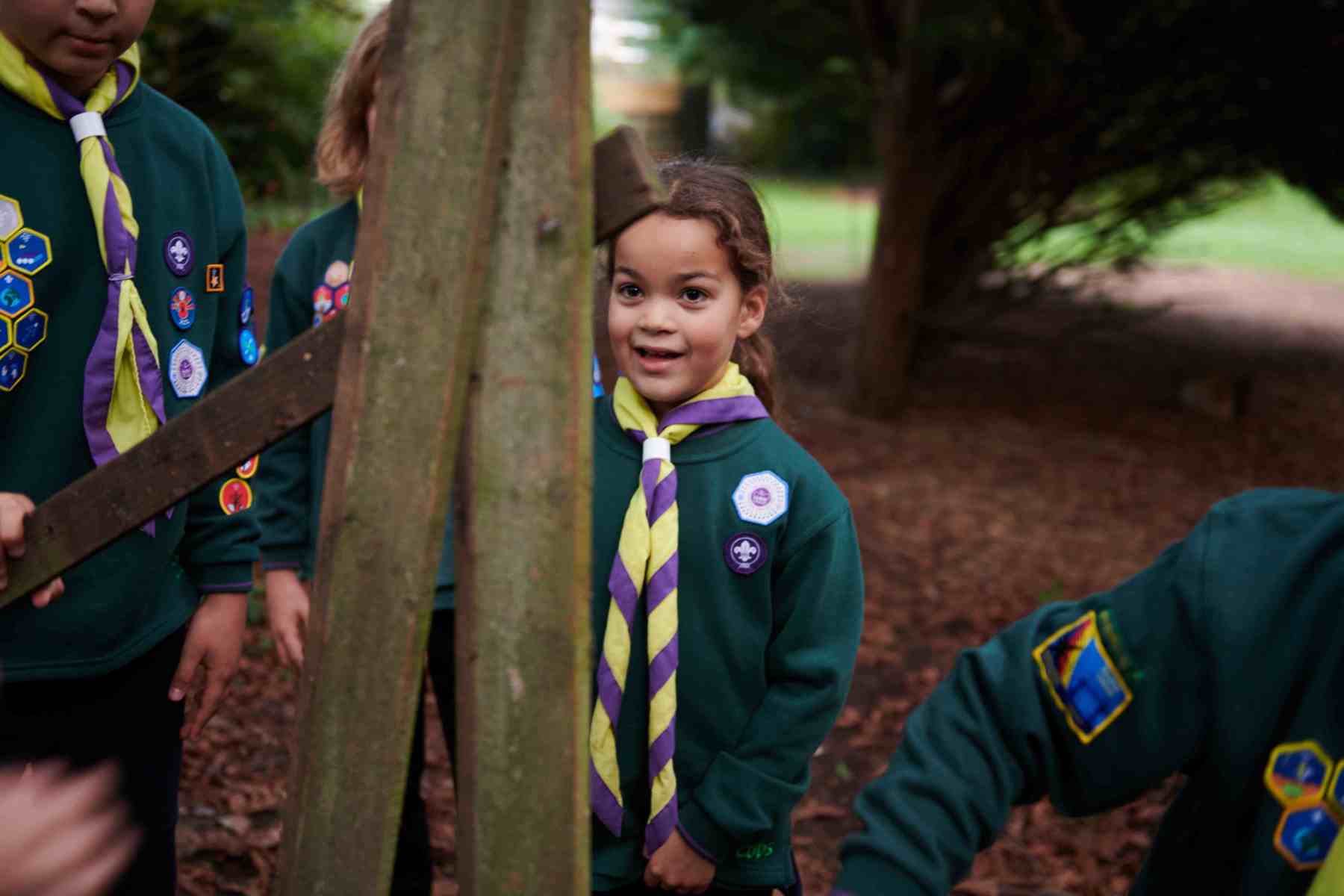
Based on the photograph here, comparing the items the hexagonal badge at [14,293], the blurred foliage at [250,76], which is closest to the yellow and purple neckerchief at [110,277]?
the hexagonal badge at [14,293]

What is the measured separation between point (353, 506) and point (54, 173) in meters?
0.84

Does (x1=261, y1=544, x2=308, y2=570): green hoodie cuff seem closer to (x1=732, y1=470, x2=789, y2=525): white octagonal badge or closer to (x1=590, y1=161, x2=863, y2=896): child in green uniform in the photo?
(x1=590, y1=161, x2=863, y2=896): child in green uniform

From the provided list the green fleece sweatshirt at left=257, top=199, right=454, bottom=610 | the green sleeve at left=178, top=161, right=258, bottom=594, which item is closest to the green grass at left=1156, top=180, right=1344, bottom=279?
the green fleece sweatshirt at left=257, top=199, right=454, bottom=610

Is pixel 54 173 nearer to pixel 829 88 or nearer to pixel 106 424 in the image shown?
pixel 106 424

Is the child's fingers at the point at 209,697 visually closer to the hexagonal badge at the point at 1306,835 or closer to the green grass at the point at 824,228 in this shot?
the hexagonal badge at the point at 1306,835

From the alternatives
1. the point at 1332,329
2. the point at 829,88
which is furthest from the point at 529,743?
the point at 1332,329

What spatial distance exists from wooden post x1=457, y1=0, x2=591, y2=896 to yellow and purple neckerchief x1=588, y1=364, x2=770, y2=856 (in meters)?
0.53

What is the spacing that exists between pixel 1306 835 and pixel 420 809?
74.6 inches

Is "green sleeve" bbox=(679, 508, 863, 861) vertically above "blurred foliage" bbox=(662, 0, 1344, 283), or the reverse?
"blurred foliage" bbox=(662, 0, 1344, 283)

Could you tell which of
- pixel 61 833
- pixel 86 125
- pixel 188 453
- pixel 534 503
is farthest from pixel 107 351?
pixel 534 503

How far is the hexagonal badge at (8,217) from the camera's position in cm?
174

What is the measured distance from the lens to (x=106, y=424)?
1.85m

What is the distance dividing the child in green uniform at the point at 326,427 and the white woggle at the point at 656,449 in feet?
2.67

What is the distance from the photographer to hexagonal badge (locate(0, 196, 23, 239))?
174 centimetres
